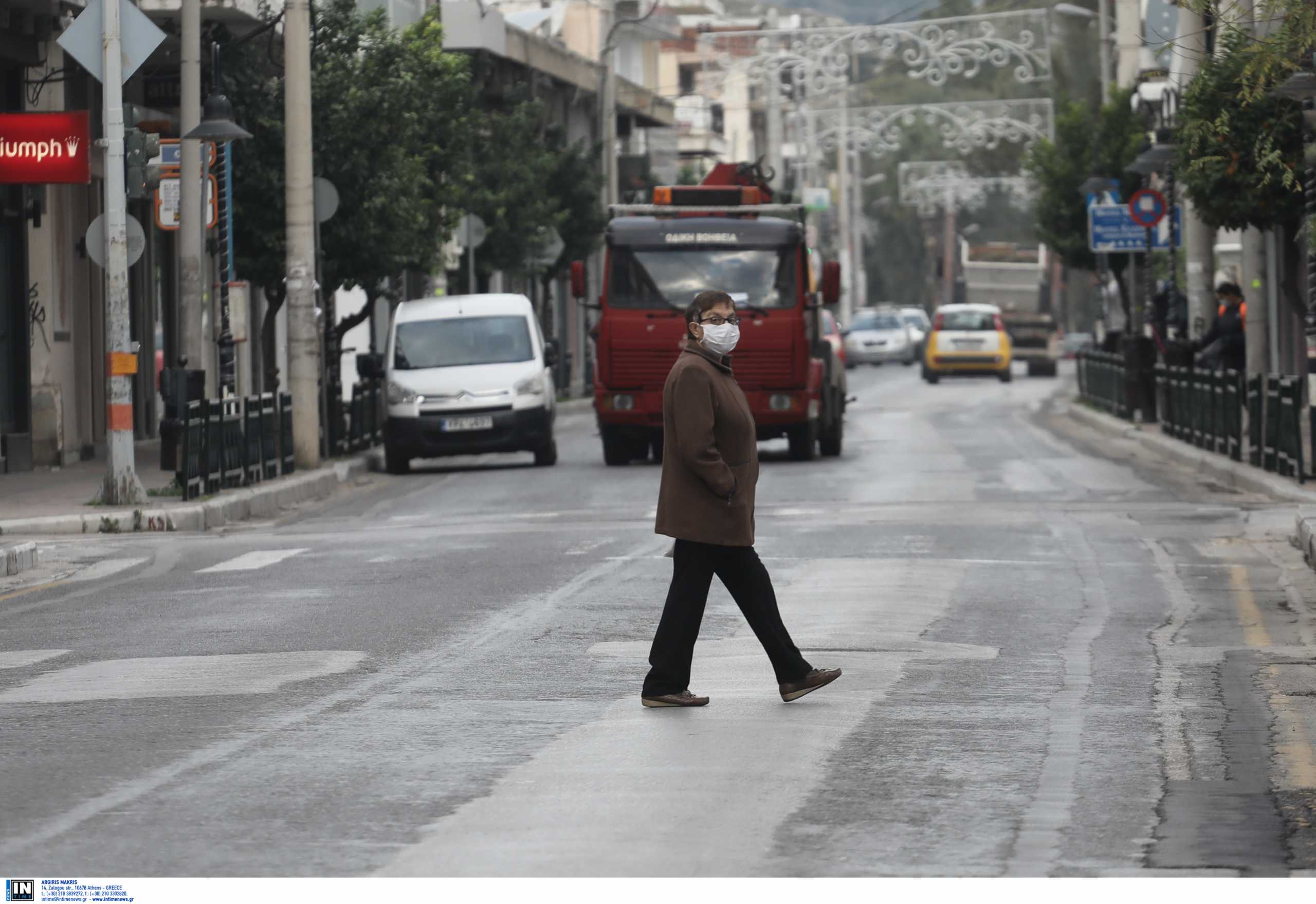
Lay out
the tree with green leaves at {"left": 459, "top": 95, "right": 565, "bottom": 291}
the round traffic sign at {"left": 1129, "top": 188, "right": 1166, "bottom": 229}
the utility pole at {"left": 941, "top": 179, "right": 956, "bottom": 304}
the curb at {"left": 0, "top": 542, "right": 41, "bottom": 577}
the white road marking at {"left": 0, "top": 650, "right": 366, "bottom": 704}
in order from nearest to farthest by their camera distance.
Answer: the white road marking at {"left": 0, "top": 650, "right": 366, "bottom": 704} → the curb at {"left": 0, "top": 542, "right": 41, "bottom": 577} → the round traffic sign at {"left": 1129, "top": 188, "right": 1166, "bottom": 229} → the tree with green leaves at {"left": 459, "top": 95, "right": 565, "bottom": 291} → the utility pole at {"left": 941, "top": 179, "right": 956, "bottom": 304}

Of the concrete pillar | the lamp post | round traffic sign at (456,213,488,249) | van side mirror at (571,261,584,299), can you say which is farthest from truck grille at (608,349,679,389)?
round traffic sign at (456,213,488,249)

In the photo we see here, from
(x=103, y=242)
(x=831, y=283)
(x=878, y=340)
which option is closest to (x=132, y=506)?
(x=103, y=242)

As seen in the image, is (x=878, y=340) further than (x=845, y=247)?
No

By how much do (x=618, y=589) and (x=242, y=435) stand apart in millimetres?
9950

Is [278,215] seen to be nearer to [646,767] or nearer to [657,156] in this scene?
[646,767]

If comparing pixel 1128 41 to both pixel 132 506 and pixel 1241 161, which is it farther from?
pixel 132 506

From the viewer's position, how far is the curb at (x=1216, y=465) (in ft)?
68.9

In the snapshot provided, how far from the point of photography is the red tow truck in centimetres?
2720

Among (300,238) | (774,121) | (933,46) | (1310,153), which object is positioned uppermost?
(774,121)

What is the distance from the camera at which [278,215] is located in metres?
29.5

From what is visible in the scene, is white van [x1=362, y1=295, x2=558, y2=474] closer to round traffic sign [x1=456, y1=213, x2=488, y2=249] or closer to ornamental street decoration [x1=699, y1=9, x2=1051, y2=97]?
round traffic sign [x1=456, y1=213, x2=488, y2=249]

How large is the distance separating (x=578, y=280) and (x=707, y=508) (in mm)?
19161

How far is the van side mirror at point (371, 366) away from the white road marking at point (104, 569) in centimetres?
1247

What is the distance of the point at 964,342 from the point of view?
59.0 metres
